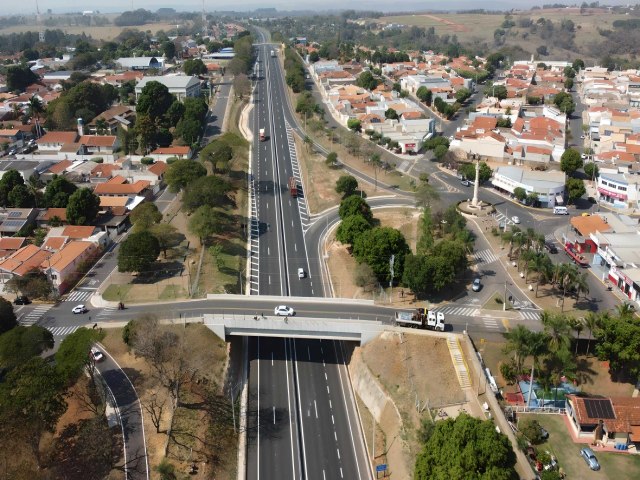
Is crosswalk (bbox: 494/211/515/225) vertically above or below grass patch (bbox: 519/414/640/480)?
above

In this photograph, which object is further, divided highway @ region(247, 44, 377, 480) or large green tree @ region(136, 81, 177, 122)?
large green tree @ region(136, 81, 177, 122)

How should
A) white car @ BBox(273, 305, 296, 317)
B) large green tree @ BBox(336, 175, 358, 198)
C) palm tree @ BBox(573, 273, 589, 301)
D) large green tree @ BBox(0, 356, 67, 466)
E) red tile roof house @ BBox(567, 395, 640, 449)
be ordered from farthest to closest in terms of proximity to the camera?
large green tree @ BBox(336, 175, 358, 198) → white car @ BBox(273, 305, 296, 317) → palm tree @ BBox(573, 273, 589, 301) → red tile roof house @ BBox(567, 395, 640, 449) → large green tree @ BBox(0, 356, 67, 466)

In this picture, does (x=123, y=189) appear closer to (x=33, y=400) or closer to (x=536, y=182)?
(x=33, y=400)

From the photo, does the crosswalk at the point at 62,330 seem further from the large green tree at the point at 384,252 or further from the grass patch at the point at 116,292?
the large green tree at the point at 384,252

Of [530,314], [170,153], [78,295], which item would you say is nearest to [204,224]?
[78,295]

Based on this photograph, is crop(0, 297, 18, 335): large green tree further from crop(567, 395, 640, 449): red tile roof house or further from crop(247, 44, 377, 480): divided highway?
crop(567, 395, 640, 449): red tile roof house

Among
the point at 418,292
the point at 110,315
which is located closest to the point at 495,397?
the point at 418,292

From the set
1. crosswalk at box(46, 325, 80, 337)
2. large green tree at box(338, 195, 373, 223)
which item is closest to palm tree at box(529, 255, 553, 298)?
large green tree at box(338, 195, 373, 223)
